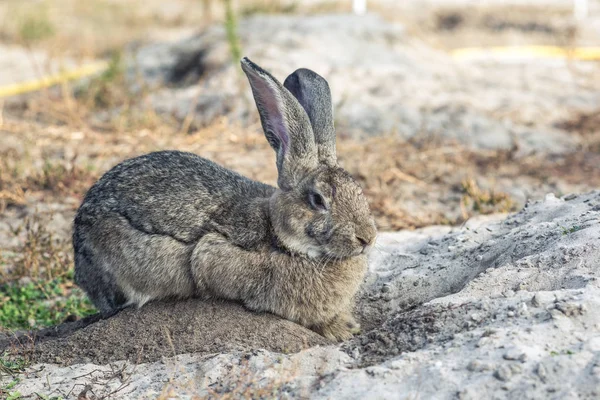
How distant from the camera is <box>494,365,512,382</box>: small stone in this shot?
11.3ft

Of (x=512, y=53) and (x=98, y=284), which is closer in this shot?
(x=98, y=284)

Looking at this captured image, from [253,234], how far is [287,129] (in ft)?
1.95

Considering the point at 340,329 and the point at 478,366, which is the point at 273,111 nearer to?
the point at 340,329

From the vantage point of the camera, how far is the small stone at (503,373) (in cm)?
344

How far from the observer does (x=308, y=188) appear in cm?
456

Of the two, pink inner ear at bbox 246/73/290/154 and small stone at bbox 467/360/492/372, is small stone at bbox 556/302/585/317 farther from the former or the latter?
pink inner ear at bbox 246/73/290/154

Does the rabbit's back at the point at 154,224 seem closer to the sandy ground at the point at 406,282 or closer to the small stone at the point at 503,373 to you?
the sandy ground at the point at 406,282

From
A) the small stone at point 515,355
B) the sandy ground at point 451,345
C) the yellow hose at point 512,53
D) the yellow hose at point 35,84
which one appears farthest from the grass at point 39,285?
the yellow hose at point 512,53

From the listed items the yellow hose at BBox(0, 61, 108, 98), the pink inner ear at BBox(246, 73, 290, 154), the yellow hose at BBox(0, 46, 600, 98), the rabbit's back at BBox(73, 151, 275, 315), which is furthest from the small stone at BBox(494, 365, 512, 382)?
the yellow hose at BBox(0, 46, 600, 98)

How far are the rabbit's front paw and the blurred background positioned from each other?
1829 mm

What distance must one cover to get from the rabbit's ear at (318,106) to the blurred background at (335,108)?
6.53ft

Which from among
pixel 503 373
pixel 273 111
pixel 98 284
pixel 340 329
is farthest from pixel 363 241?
pixel 98 284

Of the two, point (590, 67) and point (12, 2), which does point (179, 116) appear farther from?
point (12, 2)

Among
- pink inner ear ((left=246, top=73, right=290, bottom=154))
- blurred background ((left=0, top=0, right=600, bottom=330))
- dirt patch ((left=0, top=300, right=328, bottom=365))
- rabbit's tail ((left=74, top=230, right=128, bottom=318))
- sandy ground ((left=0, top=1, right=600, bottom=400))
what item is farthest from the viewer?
blurred background ((left=0, top=0, right=600, bottom=330))
